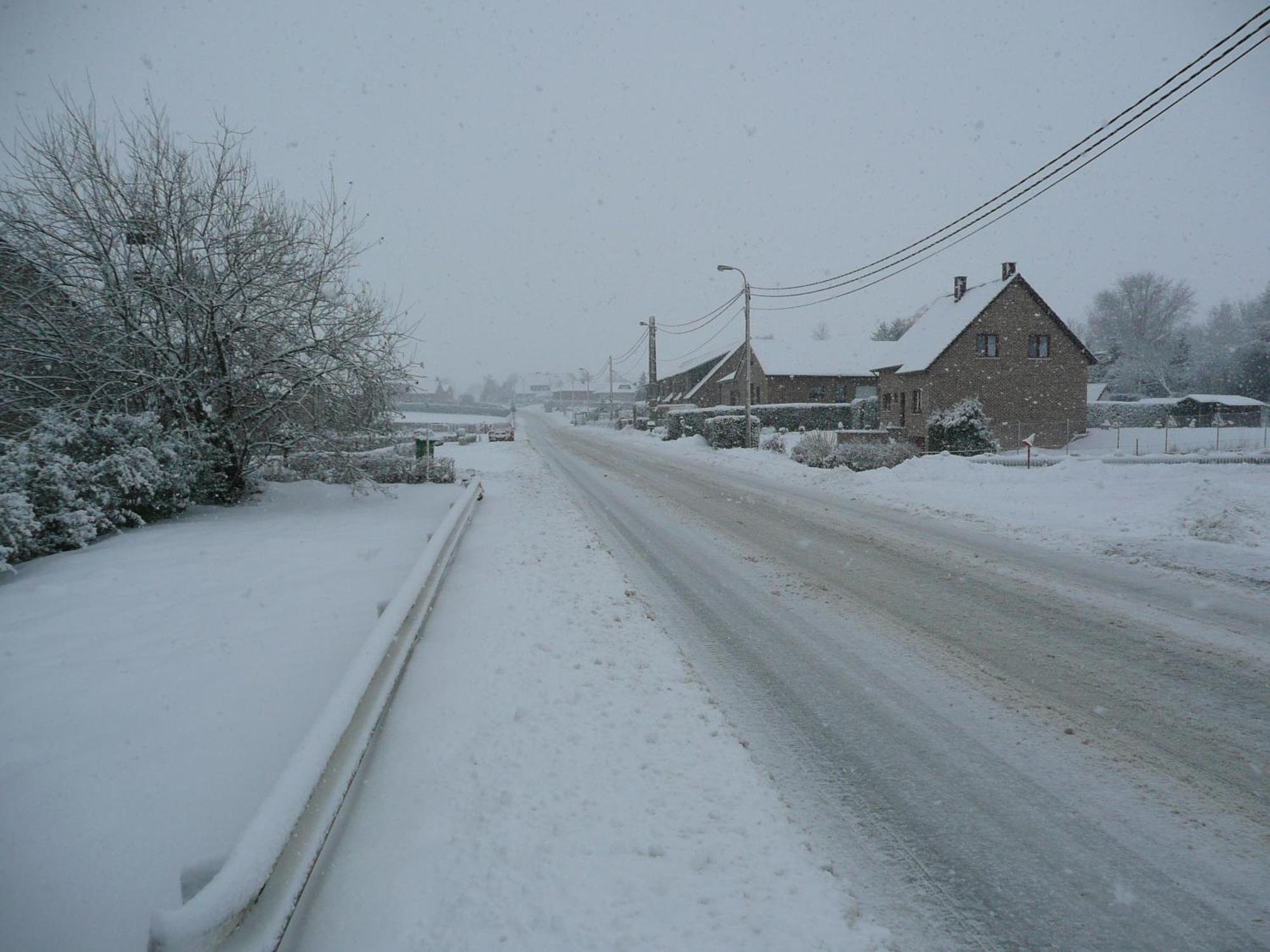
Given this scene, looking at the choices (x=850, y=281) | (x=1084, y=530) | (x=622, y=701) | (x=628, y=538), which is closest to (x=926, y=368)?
(x=850, y=281)

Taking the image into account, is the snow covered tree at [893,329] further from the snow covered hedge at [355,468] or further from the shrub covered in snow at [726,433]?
the snow covered hedge at [355,468]

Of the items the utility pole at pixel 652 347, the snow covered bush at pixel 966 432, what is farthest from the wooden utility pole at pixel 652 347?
the snow covered bush at pixel 966 432

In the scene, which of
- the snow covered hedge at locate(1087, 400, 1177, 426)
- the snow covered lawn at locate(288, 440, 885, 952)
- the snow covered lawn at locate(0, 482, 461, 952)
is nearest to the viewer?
the snow covered lawn at locate(288, 440, 885, 952)

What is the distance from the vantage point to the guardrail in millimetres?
1688

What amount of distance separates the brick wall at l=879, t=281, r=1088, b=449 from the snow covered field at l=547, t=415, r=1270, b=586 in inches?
641

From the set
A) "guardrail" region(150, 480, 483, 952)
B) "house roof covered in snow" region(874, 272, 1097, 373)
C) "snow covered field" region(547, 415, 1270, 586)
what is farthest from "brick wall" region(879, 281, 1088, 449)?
"guardrail" region(150, 480, 483, 952)

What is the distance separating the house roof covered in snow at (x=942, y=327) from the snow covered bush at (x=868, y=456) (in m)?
15.9

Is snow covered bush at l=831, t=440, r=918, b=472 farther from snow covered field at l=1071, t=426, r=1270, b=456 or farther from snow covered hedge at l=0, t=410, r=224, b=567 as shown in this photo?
snow covered hedge at l=0, t=410, r=224, b=567

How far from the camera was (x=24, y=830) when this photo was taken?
9.41ft

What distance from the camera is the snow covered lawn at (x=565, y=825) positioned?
7.96 ft

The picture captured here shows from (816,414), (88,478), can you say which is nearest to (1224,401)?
(816,414)

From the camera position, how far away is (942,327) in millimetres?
35750

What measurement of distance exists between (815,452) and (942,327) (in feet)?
64.4

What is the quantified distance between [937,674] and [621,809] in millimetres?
2811
